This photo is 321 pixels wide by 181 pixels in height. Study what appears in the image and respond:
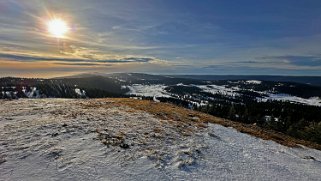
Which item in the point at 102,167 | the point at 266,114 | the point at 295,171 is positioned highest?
the point at 102,167

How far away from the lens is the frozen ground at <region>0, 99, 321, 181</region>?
Answer: 12.4 metres

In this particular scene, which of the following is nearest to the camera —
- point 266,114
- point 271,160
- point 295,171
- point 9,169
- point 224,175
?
point 9,169

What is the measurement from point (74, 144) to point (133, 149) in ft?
11.8

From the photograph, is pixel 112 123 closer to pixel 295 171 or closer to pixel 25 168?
pixel 25 168

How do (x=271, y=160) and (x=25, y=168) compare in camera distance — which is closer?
(x=25, y=168)

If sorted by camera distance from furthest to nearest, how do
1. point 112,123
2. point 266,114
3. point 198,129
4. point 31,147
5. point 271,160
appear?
point 266,114 < point 198,129 < point 112,123 < point 271,160 < point 31,147

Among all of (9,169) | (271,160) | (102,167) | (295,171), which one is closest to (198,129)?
(271,160)

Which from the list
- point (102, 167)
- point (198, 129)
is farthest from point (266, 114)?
point (102, 167)

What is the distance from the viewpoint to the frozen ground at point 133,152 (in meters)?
12.4

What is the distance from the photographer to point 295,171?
1595 centimetres

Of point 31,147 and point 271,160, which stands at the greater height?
point 31,147

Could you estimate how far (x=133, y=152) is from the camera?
49.0ft

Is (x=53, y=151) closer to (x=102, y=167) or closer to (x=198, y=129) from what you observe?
(x=102, y=167)

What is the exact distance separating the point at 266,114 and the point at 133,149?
555 ft
